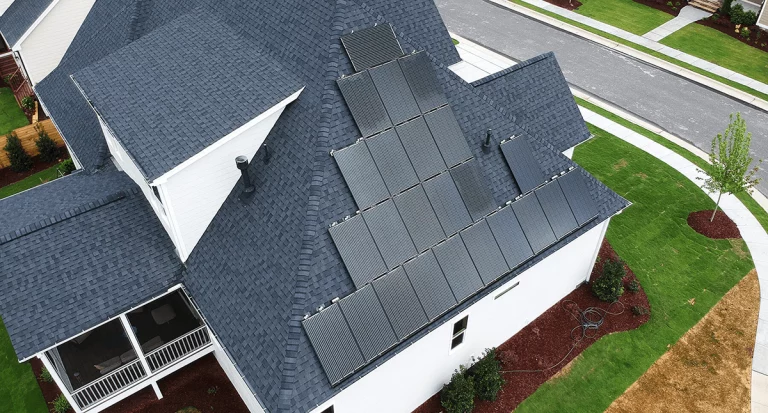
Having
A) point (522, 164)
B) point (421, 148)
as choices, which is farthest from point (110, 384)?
point (522, 164)

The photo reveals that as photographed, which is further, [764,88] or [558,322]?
[764,88]

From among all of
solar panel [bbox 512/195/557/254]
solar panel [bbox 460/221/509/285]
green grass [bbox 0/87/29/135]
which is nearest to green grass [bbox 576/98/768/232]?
solar panel [bbox 512/195/557/254]

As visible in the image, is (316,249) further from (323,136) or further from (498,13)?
(498,13)

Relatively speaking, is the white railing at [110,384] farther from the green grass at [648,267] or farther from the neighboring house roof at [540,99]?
the neighboring house roof at [540,99]

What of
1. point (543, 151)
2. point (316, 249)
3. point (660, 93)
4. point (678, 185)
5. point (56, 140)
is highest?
point (56, 140)

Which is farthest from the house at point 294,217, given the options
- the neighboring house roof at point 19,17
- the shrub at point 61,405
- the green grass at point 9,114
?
the green grass at point 9,114

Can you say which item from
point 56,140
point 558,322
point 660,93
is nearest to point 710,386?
point 558,322

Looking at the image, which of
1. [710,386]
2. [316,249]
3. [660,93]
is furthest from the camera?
[660,93]
